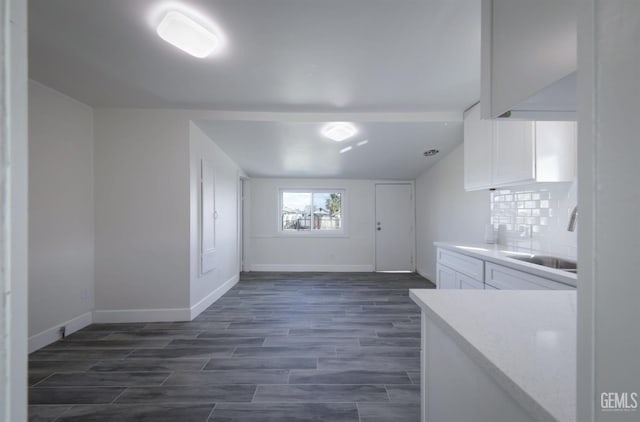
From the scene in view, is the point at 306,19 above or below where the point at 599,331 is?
above

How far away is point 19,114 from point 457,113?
3.67 metres

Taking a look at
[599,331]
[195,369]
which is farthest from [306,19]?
[195,369]

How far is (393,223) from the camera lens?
20.2 ft

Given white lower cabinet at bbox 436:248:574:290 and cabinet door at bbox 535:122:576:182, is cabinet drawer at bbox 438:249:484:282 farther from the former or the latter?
cabinet door at bbox 535:122:576:182

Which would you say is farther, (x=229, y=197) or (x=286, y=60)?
(x=229, y=197)

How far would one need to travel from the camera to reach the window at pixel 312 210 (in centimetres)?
630

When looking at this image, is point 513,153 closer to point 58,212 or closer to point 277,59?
point 277,59

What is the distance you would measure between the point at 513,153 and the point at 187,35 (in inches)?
101

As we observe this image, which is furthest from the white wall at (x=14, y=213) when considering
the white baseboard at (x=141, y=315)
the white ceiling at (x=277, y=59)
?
the white baseboard at (x=141, y=315)

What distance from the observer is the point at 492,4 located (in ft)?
3.05

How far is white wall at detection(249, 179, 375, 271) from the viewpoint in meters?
6.16

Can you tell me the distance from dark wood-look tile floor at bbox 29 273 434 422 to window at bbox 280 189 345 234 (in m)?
2.67

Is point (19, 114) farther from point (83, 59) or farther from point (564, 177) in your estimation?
point (564, 177)

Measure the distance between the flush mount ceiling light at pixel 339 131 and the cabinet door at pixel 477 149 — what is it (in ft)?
4.17
